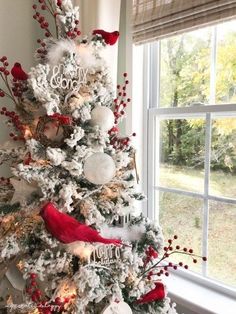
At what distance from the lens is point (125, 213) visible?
3.51 feet

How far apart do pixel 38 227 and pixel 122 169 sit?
0.34 meters

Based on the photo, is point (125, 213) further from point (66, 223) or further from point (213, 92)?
point (213, 92)

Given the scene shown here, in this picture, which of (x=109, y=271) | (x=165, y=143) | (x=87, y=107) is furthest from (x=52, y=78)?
(x=165, y=143)

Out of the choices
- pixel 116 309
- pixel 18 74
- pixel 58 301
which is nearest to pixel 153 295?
pixel 116 309

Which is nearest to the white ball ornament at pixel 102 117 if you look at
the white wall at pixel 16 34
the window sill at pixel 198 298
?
the white wall at pixel 16 34

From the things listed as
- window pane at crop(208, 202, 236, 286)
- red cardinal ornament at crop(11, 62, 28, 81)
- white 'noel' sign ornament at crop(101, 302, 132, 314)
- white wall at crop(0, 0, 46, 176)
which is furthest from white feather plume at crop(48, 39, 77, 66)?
window pane at crop(208, 202, 236, 286)

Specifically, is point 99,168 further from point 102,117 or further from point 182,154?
point 182,154

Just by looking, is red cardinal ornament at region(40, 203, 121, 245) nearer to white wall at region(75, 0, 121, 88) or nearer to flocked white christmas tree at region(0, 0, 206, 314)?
flocked white christmas tree at region(0, 0, 206, 314)

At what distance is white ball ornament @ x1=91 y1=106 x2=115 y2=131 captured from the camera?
101 cm

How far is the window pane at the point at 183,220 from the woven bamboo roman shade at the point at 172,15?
0.76m

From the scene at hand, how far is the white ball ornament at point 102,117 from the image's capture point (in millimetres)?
1008

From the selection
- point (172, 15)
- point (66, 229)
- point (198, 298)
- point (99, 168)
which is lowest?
point (198, 298)

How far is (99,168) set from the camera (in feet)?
3.12

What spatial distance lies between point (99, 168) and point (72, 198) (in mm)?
148
